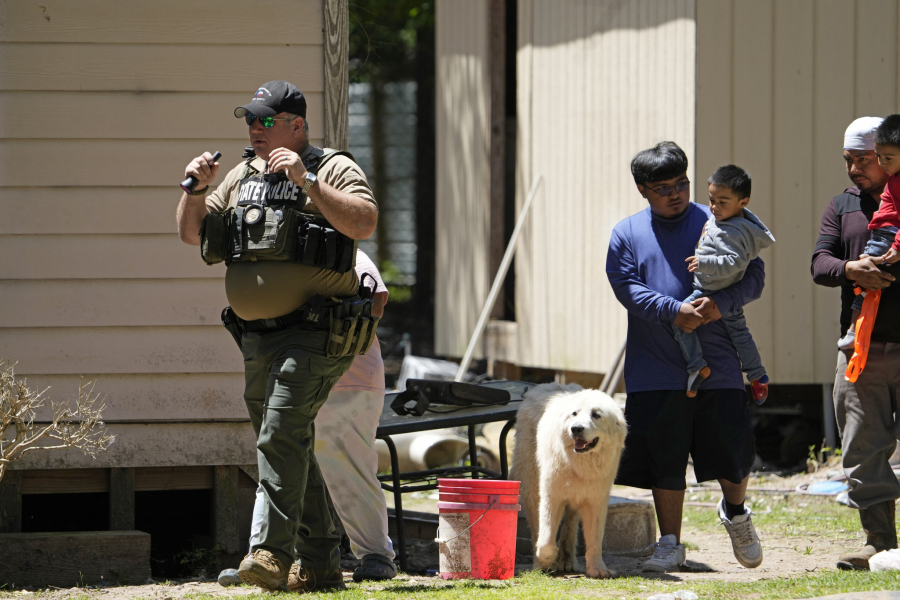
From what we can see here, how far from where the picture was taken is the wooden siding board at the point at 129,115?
571cm

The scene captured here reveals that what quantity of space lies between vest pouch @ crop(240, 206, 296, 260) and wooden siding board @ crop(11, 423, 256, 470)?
195 centimetres

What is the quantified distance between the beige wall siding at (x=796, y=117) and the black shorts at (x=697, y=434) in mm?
3317

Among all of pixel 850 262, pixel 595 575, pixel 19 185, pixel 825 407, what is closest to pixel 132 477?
pixel 19 185

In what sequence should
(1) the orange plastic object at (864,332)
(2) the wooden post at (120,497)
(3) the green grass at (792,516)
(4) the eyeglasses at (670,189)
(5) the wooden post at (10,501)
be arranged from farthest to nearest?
(3) the green grass at (792,516) → (2) the wooden post at (120,497) → (5) the wooden post at (10,501) → (4) the eyeglasses at (670,189) → (1) the orange plastic object at (864,332)

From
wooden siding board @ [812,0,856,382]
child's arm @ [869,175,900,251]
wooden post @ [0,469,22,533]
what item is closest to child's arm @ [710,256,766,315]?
child's arm @ [869,175,900,251]

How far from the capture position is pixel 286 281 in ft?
13.6

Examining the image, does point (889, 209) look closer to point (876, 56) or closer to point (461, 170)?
point (876, 56)

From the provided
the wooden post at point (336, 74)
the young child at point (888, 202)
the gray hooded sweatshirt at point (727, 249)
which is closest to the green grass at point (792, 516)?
the gray hooded sweatshirt at point (727, 249)

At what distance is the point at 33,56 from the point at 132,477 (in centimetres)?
239

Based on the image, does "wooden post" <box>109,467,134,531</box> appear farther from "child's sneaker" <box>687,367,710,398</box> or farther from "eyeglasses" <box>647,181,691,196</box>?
"eyeglasses" <box>647,181,691,196</box>

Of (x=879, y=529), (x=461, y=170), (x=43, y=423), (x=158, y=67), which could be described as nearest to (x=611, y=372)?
(x=879, y=529)

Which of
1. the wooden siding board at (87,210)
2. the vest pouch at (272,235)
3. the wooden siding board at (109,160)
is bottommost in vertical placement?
the vest pouch at (272,235)

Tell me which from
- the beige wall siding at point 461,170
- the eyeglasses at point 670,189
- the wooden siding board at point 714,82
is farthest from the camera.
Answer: the beige wall siding at point 461,170

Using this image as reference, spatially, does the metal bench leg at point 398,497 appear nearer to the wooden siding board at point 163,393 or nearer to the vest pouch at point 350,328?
the wooden siding board at point 163,393
